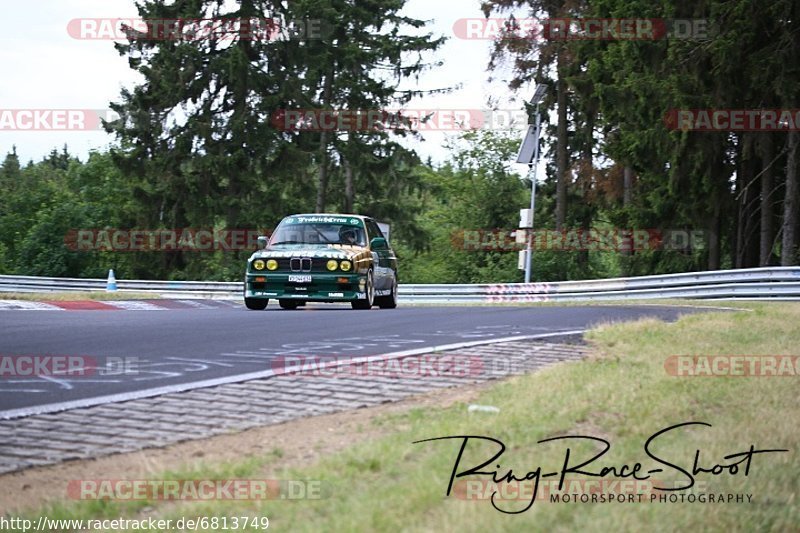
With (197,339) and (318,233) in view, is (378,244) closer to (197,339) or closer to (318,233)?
(318,233)

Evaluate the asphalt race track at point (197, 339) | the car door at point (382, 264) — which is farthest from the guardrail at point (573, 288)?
the asphalt race track at point (197, 339)

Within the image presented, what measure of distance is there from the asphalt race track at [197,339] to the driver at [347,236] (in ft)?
10.7

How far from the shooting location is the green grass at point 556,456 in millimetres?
4566

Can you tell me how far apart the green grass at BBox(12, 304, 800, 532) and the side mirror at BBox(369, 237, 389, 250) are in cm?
1062

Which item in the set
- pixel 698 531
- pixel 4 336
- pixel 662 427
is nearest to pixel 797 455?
pixel 662 427

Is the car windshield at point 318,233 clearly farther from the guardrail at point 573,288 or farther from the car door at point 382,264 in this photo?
the guardrail at point 573,288

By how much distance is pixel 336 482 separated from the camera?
503 centimetres

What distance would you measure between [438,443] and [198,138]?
37954 millimetres

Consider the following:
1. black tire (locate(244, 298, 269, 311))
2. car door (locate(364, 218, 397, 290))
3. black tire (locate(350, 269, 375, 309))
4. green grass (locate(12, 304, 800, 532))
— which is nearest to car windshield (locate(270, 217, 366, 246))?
car door (locate(364, 218, 397, 290))

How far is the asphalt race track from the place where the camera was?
7.92m

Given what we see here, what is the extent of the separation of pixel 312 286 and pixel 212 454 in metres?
12.5

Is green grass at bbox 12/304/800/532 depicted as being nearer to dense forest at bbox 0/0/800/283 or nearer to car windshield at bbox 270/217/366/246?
car windshield at bbox 270/217/366/246

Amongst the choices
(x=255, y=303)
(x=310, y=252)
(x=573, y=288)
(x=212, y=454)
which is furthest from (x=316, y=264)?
(x=573, y=288)

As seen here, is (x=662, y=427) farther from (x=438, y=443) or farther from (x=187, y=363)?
(x=187, y=363)
